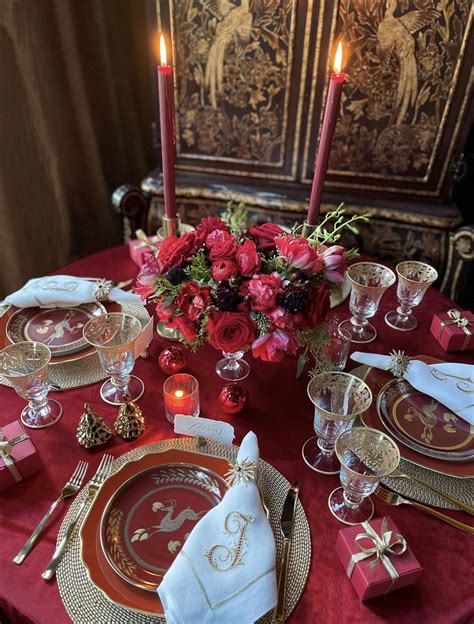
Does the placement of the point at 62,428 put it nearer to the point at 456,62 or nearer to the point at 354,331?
the point at 354,331

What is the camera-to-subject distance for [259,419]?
102cm

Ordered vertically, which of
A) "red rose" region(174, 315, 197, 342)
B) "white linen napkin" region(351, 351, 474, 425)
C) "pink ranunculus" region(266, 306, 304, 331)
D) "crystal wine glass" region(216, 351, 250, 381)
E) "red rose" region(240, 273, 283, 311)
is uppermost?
"red rose" region(240, 273, 283, 311)

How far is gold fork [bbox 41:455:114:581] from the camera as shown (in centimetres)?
76

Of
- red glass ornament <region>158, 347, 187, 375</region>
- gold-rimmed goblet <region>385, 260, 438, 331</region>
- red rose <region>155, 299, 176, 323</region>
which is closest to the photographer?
red rose <region>155, 299, 176, 323</region>

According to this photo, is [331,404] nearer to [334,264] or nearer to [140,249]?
[334,264]

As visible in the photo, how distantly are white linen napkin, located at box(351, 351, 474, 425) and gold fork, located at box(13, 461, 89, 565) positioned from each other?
1.99ft

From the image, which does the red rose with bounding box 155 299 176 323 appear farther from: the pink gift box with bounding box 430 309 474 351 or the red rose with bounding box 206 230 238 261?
the pink gift box with bounding box 430 309 474 351

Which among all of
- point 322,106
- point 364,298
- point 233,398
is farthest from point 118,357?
point 322,106

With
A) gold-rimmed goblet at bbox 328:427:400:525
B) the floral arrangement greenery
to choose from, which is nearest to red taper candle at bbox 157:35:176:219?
the floral arrangement greenery

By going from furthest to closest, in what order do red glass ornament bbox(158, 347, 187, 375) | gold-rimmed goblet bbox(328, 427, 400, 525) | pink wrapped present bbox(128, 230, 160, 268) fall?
pink wrapped present bbox(128, 230, 160, 268), red glass ornament bbox(158, 347, 187, 375), gold-rimmed goblet bbox(328, 427, 400, 525)

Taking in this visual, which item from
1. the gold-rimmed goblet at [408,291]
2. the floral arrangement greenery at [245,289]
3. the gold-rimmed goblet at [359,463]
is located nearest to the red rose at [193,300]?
the floral arrangement greenery at [245,289]

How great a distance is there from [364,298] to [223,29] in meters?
1.01

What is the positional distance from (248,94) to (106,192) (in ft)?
2.95

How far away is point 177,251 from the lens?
92 cm
